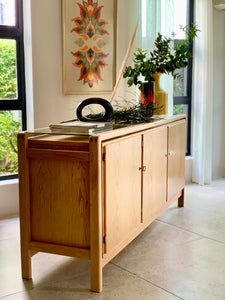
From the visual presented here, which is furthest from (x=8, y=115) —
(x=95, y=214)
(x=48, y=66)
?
(x=95, y=214)

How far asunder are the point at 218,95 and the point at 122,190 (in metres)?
3.22

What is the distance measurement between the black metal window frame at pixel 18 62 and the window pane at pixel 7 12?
0.03m

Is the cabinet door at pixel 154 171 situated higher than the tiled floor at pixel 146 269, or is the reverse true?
the cabinet door at pixel 154 171

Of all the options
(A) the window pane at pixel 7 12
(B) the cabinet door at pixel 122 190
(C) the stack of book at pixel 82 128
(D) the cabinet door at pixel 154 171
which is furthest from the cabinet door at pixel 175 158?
(A) the window pane at pixel 7 12

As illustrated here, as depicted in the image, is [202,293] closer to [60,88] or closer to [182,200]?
[182,200]

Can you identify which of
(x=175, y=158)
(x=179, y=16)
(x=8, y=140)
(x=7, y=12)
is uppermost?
(x=179, y=16)

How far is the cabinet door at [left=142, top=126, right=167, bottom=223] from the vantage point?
10.2 ft

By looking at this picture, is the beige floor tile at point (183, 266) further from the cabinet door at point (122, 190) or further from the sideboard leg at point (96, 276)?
the sideboard leg at point (96, 276)

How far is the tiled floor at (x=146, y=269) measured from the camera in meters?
2.42

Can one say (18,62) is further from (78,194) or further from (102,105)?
(78,194)

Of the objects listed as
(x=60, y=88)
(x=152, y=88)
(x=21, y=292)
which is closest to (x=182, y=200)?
(x=152, y=88)

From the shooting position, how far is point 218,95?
548 centimetres

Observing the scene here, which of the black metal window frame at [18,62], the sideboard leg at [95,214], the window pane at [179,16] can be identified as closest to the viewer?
the sideboard leg at [95,214]

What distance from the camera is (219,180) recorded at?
545cm
